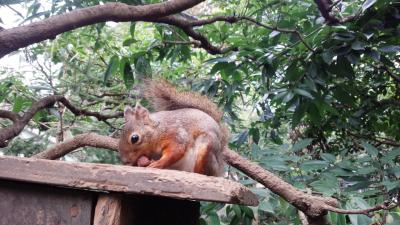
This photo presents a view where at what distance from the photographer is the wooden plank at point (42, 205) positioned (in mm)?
1041

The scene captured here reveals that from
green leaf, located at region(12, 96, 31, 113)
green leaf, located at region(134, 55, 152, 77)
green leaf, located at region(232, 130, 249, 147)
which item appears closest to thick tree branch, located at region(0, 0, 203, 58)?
green leaf, located at region(134, 55, 152, 77)

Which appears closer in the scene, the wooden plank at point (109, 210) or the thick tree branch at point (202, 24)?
the wooden plank at point (109, 210)

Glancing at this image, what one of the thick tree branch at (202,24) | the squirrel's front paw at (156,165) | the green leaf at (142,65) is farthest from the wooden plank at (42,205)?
the green leaf at (142,65)

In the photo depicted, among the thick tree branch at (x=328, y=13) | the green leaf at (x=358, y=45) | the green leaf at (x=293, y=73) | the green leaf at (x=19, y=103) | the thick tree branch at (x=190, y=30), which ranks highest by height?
the thick tree branch at (x=190, y=30)

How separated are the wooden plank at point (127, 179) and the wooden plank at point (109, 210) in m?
0.05

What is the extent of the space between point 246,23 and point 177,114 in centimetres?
130

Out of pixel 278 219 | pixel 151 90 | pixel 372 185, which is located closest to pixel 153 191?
pixel 151 90

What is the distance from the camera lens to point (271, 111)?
275 centimetres

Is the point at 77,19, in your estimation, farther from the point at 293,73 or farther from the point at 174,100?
the point at 293,73

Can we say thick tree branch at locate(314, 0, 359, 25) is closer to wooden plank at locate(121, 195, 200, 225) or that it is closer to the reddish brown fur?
the reddish brown fur

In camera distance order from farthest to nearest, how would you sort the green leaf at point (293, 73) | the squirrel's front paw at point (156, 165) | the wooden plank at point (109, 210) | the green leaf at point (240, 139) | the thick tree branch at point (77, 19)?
1. the green leaf at point (240, 139)
2. the green leaf at point (293, 73)
3. the thick tree branch at point (77, 19)
4. the squirrel's front paw at point (156, 165)
5. the wooden plank at point (109, 210)

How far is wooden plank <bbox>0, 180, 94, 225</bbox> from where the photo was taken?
3.42ft

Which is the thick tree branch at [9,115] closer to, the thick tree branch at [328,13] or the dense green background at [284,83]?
the dense green background at [284,83]

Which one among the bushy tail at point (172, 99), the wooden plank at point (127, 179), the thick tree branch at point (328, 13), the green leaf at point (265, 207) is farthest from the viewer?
the thick tree branch at point (328, 13)
